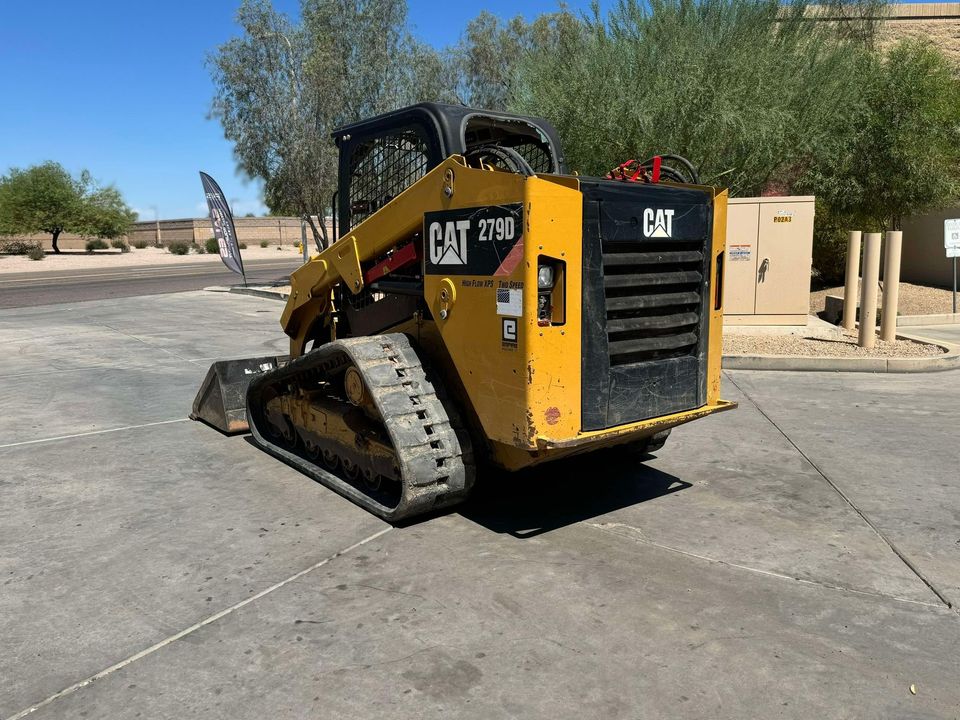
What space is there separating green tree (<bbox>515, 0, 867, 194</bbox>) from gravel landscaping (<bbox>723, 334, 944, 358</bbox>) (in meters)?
2.69

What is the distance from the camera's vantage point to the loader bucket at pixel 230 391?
6691mm

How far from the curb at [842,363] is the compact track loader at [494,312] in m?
5.11

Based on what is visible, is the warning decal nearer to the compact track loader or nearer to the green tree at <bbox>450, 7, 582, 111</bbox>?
the compact track loader

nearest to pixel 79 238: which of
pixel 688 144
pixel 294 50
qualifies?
pixel 294 50

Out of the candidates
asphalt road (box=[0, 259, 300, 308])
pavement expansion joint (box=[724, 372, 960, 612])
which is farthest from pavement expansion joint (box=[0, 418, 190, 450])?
asphalt road (box=[0, 259, 300, 308])

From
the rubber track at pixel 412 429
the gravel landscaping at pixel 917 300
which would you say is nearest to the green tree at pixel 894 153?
the gravel landscaping at pixel 917 300

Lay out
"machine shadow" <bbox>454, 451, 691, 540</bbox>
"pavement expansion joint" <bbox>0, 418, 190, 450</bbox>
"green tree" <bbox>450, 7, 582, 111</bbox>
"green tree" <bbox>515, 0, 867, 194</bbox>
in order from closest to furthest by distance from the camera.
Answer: "machine shadow" <bbox>454, 451, 691, 540</bbox>
"pavement expansion joint" <bbox>0, 418, 190, 450</bbox>
"green tree" <bbox>515, 0, 867, 194</bbox>
"green tree" <bbox>450, 7, 582, 111</bbox>

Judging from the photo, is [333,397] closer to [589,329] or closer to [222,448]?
[222,448]

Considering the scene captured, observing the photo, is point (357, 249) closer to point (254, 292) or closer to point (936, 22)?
point (254, 292)

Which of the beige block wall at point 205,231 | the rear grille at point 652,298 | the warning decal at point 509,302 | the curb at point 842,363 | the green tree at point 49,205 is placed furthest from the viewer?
the beige block wall at point 205,231

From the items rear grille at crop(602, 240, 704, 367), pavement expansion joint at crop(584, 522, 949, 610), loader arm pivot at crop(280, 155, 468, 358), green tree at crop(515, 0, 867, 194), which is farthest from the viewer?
green tree at crop(515, 0, 867, 194)

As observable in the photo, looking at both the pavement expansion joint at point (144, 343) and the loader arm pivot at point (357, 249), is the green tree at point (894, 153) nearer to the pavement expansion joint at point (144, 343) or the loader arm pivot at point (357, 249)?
the pavement expansion joint at point (144, 343)

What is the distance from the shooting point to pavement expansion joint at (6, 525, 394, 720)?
9.59 feet

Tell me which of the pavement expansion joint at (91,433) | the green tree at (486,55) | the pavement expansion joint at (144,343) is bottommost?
the pavement expansion joint at (91,433)
